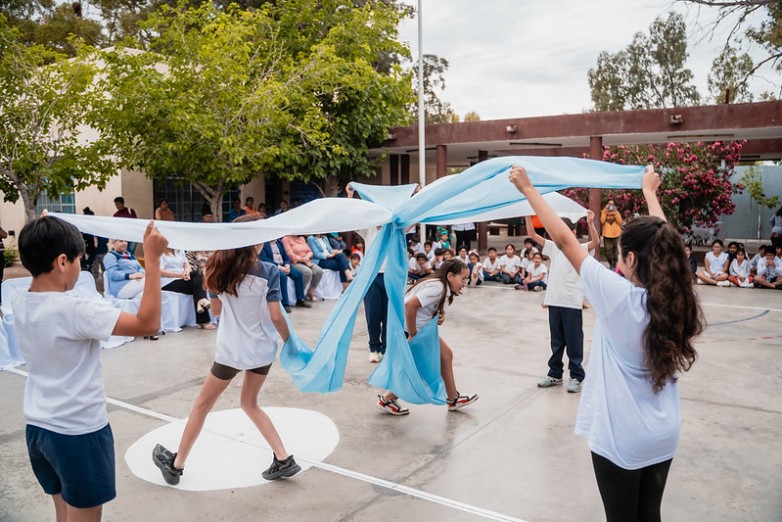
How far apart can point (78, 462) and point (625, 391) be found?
79.0 inches

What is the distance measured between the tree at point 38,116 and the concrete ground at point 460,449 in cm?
444

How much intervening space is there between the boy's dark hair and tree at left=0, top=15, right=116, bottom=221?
29.0ft

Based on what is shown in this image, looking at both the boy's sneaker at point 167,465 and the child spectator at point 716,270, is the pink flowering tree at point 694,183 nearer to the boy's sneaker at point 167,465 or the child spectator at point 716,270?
the child spectator at point 716,270

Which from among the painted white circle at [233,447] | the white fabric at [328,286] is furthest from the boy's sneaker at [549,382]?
the white fabric at [328,286]

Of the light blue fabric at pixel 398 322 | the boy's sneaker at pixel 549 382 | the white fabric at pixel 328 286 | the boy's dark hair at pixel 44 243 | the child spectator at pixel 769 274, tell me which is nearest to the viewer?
the boy's dark hair at pixel 44 243

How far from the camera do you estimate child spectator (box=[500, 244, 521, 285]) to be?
12461 millimetres

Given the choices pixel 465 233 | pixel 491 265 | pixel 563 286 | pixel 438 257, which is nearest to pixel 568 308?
pixel 563 286

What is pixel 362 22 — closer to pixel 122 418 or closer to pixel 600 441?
pixel 122 418

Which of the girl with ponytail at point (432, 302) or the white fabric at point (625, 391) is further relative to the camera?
the girl with ponytail at point (432, 302)

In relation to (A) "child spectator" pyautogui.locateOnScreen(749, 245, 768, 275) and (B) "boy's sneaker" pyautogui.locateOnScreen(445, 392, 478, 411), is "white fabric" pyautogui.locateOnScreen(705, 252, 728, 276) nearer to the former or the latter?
(A) "child spectator" pyautogui.locateOnScreen(749, 245, 768, 275)

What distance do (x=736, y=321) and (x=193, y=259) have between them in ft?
25.0

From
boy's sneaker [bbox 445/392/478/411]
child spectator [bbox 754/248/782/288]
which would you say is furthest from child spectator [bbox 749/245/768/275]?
boy's sneaker [bbox 445/392/478/411]

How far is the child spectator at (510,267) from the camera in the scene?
40.9ft

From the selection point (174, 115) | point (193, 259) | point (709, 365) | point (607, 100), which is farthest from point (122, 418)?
point (607, 100)
